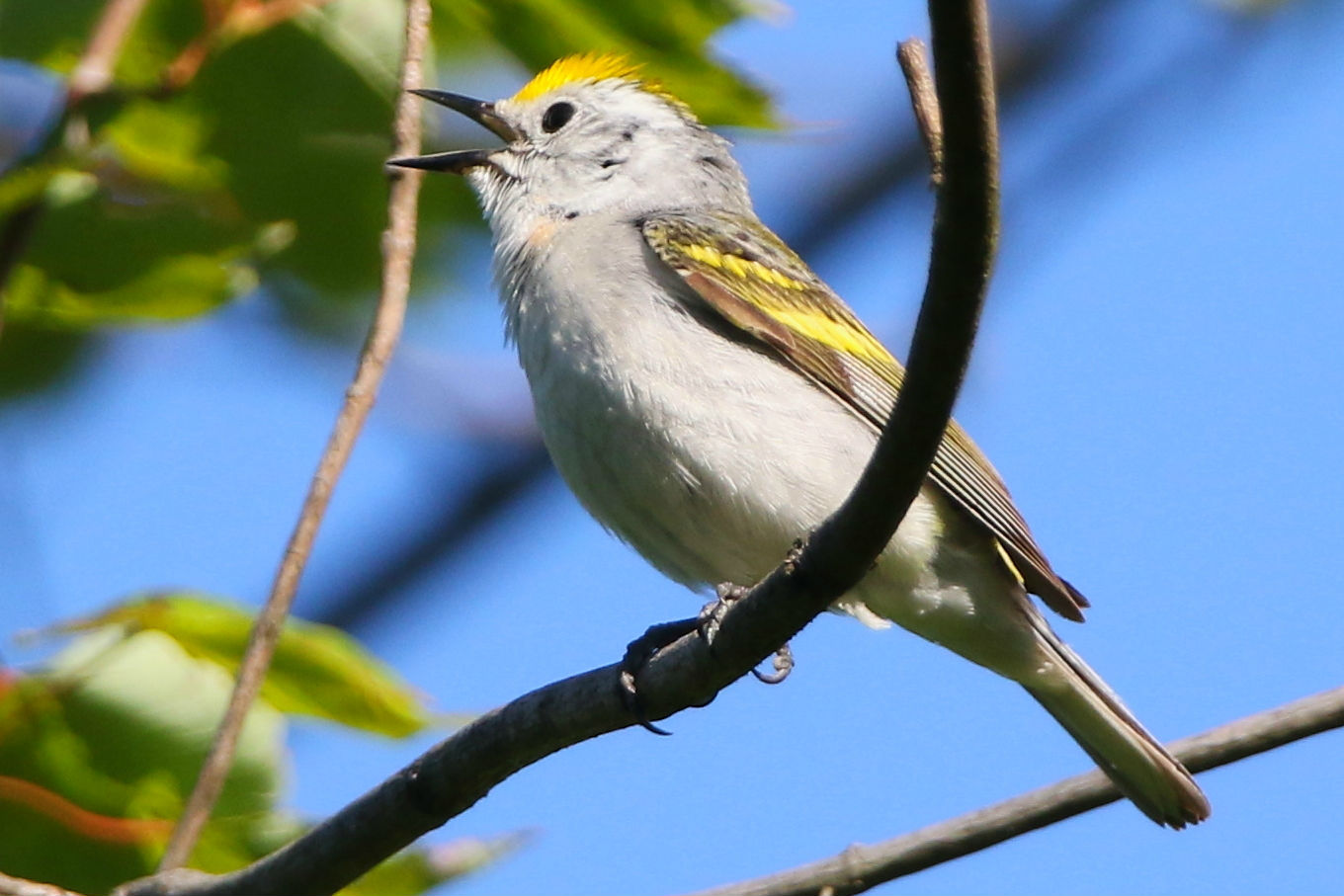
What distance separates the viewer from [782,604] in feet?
9.76

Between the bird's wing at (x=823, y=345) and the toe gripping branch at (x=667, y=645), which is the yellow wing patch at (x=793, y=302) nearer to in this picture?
the bird's wing at (x=823, y=345)

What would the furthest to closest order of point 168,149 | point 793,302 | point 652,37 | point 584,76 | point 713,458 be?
point 584,76 < point 793,302 < point 713,458 < point 652,37 < point 168,149

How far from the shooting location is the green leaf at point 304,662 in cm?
327

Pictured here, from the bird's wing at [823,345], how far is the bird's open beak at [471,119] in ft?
1.93

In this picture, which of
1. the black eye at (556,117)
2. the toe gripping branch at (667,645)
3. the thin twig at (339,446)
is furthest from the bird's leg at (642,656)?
the black eye at (556,117)

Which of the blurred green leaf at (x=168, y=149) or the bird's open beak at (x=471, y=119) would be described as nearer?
the blurred green leaf at (x=168, y=149)

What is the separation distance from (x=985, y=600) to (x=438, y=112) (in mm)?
2712

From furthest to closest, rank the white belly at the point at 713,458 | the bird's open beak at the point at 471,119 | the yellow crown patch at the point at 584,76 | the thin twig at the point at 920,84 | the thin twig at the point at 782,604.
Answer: the yellow crown patch at the point at 584,76
the bird's open beak at the point at 471,119
the white belly at the point at 713,458
the thin twig at the point at 920,84
the thin twig at the point at 782,604

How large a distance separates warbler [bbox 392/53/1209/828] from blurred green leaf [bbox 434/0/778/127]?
419 mm

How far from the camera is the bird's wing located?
169 inches

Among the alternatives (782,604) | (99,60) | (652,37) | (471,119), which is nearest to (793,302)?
(652,37)

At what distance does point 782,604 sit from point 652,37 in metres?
1.47

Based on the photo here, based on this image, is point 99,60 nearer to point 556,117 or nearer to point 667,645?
point 667,645

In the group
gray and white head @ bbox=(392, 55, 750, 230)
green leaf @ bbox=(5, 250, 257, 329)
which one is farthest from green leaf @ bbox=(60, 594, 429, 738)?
gray and white head @ bbox=(392, 55, 750, 230)
